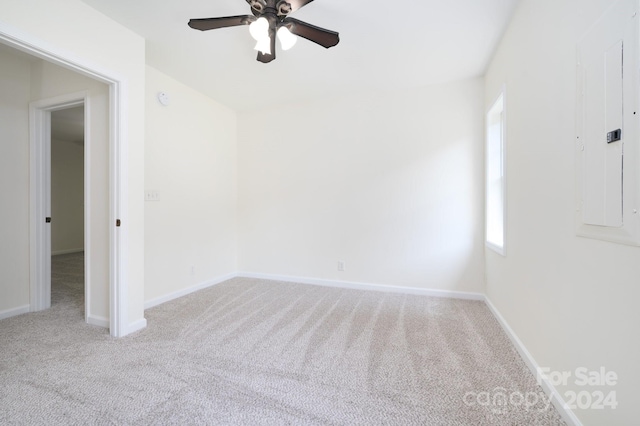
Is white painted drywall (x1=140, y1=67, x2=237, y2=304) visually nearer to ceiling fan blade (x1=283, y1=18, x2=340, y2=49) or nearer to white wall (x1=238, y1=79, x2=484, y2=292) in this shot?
white wall (x1=238, y1=79, x2=484, y2=292)

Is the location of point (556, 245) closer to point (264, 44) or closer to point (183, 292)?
point (264, 44)

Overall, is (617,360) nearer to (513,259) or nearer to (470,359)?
(470,359)

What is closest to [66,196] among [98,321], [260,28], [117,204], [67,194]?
[67,194]

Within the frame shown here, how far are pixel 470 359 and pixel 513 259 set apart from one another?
85 centimetres

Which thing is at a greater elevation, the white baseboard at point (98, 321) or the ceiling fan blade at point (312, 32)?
the ceiling fan blade at point (312, 32)

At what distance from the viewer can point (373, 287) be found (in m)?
3.48

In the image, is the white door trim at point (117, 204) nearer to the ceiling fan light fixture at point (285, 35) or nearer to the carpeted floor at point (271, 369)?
the carpeted floor at point (271, 369)

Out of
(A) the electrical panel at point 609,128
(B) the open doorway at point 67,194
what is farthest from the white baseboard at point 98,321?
(A) the electrical panel at point 609,128

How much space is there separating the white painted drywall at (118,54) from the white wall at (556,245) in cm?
298

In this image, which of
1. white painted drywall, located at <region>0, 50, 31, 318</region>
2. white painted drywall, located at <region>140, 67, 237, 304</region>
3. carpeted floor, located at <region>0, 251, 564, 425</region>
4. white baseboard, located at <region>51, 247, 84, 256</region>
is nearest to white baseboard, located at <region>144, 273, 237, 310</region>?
white painted drywall, located at <region>140, 67, 237, 304</region>

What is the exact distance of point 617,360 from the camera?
1.01 m

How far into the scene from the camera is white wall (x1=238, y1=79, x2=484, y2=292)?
10.3 feet

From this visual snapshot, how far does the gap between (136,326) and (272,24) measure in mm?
2614

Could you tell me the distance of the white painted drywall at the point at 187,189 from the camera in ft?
9.54
